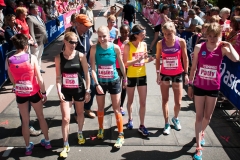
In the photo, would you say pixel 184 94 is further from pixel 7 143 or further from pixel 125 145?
pixel 7 143

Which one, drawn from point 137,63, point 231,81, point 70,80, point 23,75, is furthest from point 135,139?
point 231,81

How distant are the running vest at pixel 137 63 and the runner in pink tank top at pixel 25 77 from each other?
151cm

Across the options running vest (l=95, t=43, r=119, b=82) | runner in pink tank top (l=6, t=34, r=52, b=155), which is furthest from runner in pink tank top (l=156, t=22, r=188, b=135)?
runner in pink tank top (l=6, t=34, r=52, b=155)

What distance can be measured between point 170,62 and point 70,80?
1757 mm

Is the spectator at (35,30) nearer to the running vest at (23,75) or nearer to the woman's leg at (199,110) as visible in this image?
the running vest at (23,75)

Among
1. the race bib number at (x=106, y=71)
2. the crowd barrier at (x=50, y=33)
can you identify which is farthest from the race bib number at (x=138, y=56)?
the crowd barrier at (x=50, y=33)

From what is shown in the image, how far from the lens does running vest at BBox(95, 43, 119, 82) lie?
13.0 feet

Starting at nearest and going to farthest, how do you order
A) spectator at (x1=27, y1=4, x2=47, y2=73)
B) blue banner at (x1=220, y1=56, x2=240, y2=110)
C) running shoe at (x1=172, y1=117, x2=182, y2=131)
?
running shoe at (x1=172, y1=117, x2=182, y2=131)
blue banner at (x1=220, y1=56, x2=240, y2=110)
spectator at (x1=27, y1=4, x2=47, y2=73)

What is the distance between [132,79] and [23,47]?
185cm

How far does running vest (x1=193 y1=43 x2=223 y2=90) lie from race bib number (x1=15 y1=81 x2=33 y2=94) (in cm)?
258

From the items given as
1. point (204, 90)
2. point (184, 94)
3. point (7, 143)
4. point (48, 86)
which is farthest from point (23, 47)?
point (184, 94)

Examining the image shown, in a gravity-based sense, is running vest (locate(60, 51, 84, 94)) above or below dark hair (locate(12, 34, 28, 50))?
below

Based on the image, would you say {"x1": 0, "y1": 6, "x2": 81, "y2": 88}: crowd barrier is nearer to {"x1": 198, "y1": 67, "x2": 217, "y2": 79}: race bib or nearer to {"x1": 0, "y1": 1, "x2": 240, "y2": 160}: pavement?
{"x1": 0, "y1": 1, "x2": 240, "y2": 160}: pavement

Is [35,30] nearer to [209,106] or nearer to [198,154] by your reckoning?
[209,106]
